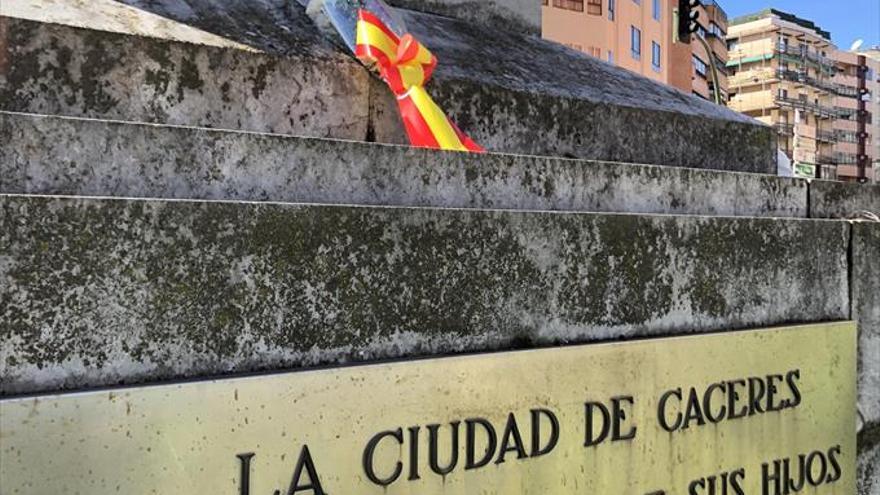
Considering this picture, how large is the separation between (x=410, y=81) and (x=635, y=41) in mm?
39856

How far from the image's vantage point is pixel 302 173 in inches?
83.5

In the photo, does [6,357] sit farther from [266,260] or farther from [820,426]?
[820,426]

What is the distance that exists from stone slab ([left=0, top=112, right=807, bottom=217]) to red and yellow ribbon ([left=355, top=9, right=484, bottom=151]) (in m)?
0.22

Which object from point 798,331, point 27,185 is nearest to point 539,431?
point 798,331

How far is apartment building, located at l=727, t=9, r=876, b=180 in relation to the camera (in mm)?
75600

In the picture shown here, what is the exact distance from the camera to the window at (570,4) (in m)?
34.6

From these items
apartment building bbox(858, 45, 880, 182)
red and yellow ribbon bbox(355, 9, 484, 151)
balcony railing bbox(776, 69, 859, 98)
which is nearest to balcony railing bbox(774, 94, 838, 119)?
balcony railing bbox(776, 69, 859, 98)

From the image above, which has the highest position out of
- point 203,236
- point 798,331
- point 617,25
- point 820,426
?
point 617,25

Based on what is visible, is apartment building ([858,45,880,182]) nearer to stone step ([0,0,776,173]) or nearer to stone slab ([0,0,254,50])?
stone step ([0,0,776,173])

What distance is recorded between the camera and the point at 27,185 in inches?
70.7

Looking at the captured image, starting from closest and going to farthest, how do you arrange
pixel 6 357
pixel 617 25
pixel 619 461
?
pixel 6 357 < pixel 619 461 < pixel 617 25

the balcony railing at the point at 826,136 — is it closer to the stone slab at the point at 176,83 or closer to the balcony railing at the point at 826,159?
the balcony railing at the point at 826,159

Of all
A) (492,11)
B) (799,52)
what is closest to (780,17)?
(799,52)

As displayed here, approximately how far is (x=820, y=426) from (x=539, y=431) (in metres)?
1.22
